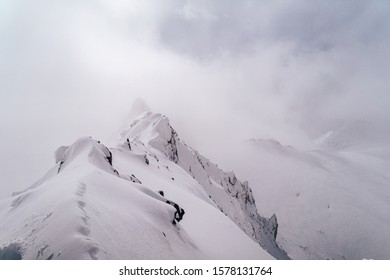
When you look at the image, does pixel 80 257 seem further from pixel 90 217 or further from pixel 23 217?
pixel 23 217

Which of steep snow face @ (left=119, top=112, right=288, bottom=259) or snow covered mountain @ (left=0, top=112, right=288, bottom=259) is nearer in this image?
snow covered mountain @ (left=0, top=112, right=288, bottom=259)

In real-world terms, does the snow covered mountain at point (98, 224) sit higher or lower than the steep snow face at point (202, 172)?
lower

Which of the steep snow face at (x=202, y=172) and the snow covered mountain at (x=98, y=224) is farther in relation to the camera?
the steep snow face at (x=202, y=172)

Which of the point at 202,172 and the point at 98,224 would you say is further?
the point at 202,172

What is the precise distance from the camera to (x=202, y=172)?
98188 millimetres

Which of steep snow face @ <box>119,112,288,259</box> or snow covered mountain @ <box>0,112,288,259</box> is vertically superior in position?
steep snow face @ <box>119,112,288,259</box>

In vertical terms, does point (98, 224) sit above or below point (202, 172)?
below

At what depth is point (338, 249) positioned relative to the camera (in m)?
176

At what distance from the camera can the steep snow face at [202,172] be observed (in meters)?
86.8

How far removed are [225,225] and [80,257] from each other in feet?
66.9

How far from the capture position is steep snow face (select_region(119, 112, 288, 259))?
86.8 metres
